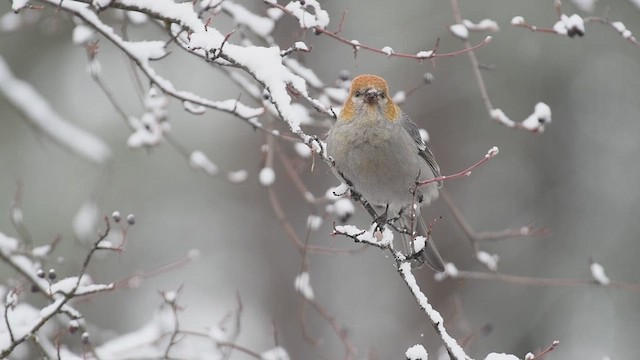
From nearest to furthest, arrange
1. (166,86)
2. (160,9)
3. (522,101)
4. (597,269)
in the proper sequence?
(160,9), (166,86), (597,269), (522,101)

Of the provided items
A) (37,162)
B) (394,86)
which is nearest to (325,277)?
(394,86)

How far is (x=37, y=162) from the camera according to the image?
1324 cm

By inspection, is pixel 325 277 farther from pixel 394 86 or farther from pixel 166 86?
pixel 166 86

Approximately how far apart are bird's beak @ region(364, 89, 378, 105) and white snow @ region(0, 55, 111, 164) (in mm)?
2199

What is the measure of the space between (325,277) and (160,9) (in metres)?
9.42

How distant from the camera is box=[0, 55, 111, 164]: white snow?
5949mm

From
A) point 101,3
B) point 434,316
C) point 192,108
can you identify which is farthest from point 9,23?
point 434,316

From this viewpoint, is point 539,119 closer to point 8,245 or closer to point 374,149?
point 374,149

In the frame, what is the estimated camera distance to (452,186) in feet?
40.7

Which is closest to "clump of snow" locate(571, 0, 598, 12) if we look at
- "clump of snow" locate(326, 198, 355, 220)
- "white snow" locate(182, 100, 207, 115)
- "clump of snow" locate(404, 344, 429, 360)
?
"clump of snow" locate(326, 198, 355, 220)

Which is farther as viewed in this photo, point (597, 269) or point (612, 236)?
point (612, 236)

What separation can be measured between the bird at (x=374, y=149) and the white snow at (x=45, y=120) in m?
2.09

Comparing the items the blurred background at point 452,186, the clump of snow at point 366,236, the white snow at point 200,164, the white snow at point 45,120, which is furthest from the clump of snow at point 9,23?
the blurred background at point 452,186

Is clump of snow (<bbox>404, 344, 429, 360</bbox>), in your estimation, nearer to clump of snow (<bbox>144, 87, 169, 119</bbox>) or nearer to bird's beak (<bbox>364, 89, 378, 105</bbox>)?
bird's beak (<bbox>364, 89, 378, 105</bbox>)
